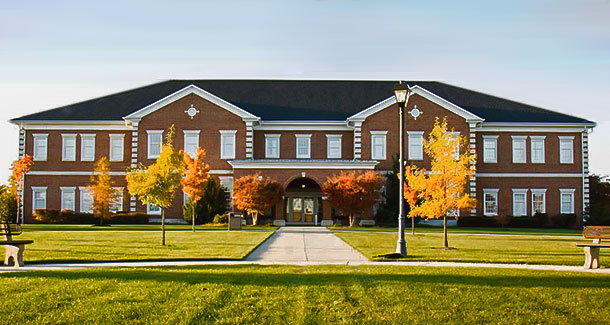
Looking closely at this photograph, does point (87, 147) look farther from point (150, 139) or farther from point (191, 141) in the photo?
point (191, 141)

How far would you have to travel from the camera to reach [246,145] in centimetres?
4547

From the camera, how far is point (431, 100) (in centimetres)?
4588

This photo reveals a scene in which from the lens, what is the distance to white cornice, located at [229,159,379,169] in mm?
42156

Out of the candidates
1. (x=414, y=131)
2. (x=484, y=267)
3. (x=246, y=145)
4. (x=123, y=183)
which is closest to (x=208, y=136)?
(x=246, y=145)

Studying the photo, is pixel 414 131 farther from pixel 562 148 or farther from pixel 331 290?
pixel 331 290

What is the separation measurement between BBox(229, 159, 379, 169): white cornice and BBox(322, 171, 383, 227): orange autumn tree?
1751 mm

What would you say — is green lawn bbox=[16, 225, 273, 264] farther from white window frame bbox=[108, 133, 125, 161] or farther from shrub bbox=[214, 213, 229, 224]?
white window frame bbox=[108, 133, 125, 161]

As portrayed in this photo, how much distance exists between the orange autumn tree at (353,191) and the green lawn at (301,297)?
25.6m

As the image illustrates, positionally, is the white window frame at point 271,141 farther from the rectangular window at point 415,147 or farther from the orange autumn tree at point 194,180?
the orange autumn tree at point 194,180

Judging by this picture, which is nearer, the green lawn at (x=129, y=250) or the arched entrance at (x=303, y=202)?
the green lawn at (x=129, y=250)

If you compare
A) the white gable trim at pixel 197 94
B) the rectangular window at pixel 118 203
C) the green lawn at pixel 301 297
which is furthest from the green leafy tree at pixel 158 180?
the rectangular window at pixel 118 203

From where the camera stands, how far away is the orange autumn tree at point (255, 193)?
40.0 meters

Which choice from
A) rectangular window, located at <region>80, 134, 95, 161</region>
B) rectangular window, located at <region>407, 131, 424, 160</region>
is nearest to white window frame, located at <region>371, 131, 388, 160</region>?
rectangular window, located at <region>407, 131, 424, 160</region>

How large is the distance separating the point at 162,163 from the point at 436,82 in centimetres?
3367
